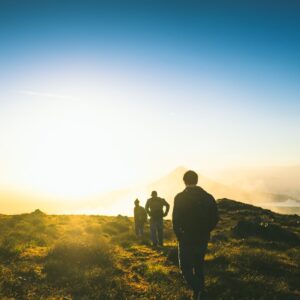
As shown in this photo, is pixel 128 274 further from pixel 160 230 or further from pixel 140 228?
pixel 140 228

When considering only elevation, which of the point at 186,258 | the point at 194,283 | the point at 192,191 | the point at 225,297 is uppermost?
the point at 192,191

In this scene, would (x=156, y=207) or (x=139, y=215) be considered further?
(x=139, y=215)

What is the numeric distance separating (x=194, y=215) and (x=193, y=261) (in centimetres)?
105

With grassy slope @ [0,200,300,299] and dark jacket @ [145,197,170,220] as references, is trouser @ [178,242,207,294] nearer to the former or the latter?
grassy slope @ [0,200,300,299]

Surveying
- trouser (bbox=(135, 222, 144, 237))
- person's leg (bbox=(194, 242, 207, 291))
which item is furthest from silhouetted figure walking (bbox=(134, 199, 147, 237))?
person's leg (bbox=(194, 242, 207, 291))

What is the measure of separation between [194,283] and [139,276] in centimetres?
378

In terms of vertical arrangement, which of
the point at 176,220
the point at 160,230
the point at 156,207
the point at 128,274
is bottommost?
the point at 128,274

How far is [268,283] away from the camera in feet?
27.9

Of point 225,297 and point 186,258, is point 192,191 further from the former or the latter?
point 225,297

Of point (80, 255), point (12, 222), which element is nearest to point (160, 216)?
point (80, 255)

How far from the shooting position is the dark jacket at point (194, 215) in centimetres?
682

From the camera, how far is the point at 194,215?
6.81m

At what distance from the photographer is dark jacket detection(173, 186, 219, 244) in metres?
6.82

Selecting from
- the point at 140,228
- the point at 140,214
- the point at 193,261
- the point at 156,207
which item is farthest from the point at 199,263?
the point at 140,228
